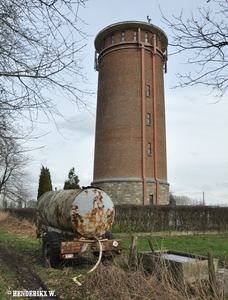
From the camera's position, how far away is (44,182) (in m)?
28.6

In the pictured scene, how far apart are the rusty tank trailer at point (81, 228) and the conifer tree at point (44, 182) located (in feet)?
66.1

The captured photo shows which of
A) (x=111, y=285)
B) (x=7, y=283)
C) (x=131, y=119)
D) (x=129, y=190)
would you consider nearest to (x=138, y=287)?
(x=111, y=285)

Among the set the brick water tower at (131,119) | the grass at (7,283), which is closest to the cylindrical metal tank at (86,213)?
the grass at (7,283)

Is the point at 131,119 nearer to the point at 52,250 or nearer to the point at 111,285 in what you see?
the point at 52,250

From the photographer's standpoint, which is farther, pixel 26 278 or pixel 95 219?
pixel 95 219

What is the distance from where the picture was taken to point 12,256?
10203 millimetres

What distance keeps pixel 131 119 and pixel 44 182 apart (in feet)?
32.3

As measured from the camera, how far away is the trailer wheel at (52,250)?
7965 mm

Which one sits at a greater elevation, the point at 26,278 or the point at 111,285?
the point at 111,285

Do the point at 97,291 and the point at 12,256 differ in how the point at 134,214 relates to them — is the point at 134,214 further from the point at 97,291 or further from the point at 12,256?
the point at 97,291

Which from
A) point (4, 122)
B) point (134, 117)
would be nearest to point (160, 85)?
point (134, 117)

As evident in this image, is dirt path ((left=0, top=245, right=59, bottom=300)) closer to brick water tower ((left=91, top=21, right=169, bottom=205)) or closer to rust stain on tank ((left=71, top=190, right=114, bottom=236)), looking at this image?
rust stain on tank ((left=71, top=190, right=114, bottom=236))

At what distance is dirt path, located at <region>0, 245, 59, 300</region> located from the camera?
5996mm

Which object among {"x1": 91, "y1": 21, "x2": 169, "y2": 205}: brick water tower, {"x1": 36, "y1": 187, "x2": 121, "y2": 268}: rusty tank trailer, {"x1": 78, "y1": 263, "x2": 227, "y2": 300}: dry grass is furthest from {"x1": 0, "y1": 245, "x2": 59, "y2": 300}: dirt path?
{"x1": 91, "y1": 21, "x2": 169, "y2": 205}: brick water tower
